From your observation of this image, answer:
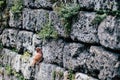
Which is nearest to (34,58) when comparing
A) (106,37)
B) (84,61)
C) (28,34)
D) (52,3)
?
(28,34)

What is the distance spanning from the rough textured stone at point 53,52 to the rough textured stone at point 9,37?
1.34m

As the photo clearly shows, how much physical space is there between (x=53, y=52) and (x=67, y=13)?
2.72 ft

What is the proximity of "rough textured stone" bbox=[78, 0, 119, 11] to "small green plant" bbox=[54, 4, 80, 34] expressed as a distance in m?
0.14

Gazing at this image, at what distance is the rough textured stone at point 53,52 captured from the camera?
645cm

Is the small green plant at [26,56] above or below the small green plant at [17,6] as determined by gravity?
below

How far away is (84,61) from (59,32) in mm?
793

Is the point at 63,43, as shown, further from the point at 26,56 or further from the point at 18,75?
the point at 18,75

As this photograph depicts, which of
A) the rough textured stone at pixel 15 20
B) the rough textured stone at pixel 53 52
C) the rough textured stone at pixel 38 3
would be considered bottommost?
the rough textured stone at pixel 53 52

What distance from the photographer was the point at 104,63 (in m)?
5.39

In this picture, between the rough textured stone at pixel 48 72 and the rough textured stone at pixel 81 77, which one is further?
the rough textured stone at pixel 48 72

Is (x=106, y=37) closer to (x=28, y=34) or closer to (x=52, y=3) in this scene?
(x=52, y=3)

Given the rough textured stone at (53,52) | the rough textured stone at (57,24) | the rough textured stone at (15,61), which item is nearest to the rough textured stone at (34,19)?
the rough textured stone at (57,24)

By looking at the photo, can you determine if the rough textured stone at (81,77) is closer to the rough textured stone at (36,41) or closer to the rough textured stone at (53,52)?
the rough textured stone at (53,52)

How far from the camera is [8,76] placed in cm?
834
